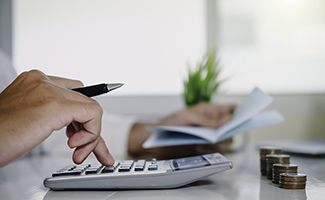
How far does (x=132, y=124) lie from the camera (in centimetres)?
131

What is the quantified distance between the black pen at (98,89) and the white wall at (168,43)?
104 cm

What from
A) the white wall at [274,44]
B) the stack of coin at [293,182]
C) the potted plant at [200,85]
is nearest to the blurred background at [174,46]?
the white wall at [274,44]

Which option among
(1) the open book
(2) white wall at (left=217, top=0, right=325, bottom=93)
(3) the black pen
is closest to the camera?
(3) the black pen

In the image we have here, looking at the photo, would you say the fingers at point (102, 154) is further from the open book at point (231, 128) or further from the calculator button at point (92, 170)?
the open book at point (231, 128)

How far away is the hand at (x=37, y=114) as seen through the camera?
51 cm

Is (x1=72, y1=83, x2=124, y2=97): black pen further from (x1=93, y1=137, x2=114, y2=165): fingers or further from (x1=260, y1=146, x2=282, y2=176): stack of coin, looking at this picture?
(x1=260, y1=146, x2=282, y2=176): stack of coin

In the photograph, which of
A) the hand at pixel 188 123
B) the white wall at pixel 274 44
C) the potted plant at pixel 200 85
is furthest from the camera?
the white wall at pixel 274 44

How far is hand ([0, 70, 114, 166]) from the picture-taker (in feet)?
1.66

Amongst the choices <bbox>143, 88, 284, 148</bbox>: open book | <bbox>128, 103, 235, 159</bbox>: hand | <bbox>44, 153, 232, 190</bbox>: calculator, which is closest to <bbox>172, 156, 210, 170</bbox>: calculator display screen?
<bbox>44, 153, 232, 190</bbox>: calculator

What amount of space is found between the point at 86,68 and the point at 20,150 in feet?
3.91

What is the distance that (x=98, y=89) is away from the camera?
1.98 ft

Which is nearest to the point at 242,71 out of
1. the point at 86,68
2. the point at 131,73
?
the point at 131,73

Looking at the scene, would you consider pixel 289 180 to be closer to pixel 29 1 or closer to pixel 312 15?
pixel 312 15

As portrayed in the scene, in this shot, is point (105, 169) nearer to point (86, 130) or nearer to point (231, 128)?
point (86, 130)
